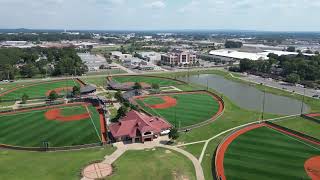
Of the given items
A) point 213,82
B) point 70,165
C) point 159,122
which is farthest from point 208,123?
point 213,82

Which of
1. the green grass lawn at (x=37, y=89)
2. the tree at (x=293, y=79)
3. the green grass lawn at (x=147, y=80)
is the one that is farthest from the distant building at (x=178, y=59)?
the green grass lawn at (x=37, y=89)

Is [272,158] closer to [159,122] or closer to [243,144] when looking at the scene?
[243,144]

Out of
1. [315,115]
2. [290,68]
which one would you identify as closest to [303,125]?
[315,115]

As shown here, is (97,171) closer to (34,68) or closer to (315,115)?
(315,115)

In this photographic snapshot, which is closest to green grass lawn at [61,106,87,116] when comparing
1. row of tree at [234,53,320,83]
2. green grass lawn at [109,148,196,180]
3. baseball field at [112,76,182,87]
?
green grass lawn at [109,148,196,180]

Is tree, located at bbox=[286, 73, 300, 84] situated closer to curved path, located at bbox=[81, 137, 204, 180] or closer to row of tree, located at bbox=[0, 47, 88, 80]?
curved path, located at bbox=[81, 137, 204, 180]

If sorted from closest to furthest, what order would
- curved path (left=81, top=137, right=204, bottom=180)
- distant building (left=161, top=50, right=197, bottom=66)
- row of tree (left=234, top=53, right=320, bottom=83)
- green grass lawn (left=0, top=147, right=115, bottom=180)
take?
green grass lawn (left=0, top=147, right=115, bottom=180) < curved path (left=81, top=137, right=204, bottom=180) < row of tree (left=234, top=53, right=320, bottom=83) < distant building (left=161, top=50, right=197, bottom=66)
